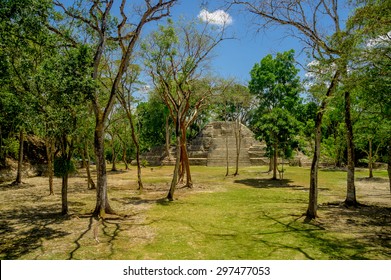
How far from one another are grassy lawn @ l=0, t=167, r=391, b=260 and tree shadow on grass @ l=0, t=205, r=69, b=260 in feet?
0.08

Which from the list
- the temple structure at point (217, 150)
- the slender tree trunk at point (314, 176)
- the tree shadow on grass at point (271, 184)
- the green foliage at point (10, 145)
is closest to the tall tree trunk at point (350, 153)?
the slender tree trunk at point (314, 176)

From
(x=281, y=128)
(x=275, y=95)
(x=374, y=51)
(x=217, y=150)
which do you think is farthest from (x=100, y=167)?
(x=217, y=150)

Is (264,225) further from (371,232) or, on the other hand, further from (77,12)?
(77,12)

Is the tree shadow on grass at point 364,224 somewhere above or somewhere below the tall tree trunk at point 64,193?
below

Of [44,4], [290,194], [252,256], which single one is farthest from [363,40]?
Result: [290,194]

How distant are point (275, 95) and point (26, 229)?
70.2ft

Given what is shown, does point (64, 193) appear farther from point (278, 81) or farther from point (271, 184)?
point (278, 81)

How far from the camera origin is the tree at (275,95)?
874 inches

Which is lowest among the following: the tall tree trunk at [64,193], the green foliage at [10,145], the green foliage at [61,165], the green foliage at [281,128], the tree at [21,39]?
the tall tree trunk at [64,193]

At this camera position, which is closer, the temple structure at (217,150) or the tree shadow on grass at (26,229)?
the tree shadow on grass at (26,229)

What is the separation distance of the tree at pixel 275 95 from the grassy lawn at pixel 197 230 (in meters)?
7.87

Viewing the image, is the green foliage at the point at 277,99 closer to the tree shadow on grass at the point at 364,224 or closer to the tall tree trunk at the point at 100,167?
the tree shadow on grass at the point at 364,224

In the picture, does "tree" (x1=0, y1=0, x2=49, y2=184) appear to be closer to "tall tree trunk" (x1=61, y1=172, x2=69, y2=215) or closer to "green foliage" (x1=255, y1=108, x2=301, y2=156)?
"tall tree trunk" (x1=61, y1=172, x2=69, y2=215)

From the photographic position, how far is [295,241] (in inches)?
318
